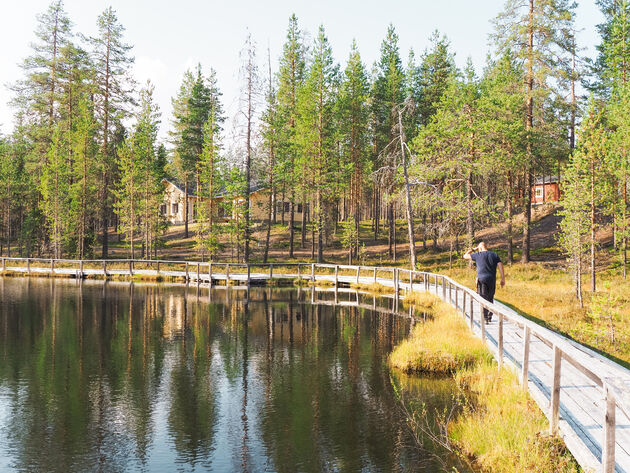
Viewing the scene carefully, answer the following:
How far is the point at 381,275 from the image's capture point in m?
34.6

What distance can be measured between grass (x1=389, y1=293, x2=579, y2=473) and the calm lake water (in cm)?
63

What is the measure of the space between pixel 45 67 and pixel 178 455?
53.1 m

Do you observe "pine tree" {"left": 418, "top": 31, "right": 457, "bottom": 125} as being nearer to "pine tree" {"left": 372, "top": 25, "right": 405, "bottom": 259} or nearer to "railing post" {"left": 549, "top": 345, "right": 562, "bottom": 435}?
"pine tree" {"left": 372, "top": 25, "right": 405, "bottom": 259}

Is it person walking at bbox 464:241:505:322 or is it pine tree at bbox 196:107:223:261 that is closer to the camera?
person walking at bbox 464:241:505:322

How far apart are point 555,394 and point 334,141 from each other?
1513 inches

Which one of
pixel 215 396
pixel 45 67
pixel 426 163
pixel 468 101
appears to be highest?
pixel 45 67

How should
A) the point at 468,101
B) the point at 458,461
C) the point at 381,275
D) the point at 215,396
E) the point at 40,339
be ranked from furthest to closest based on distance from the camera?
the point at 381,275, the point at 468,101, the point at 40,339, the point at 215,396, the point at 458,461

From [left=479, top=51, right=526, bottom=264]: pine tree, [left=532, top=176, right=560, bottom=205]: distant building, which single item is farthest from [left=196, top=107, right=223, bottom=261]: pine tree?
[left=532, top=176, right=560, bottom=205]: distant building

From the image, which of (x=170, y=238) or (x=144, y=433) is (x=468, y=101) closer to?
(x=144, y=433)

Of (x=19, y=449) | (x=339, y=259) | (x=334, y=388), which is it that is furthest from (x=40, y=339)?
(x=339, y=259)

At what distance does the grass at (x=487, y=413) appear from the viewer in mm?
6195

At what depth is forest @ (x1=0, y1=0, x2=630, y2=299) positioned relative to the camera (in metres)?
32.4

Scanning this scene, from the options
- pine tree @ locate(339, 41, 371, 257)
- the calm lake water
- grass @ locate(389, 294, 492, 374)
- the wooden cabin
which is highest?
pine tree @ locate(339, 41, 371, 257)

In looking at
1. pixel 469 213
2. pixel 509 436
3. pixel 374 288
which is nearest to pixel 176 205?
pixel 374 288
